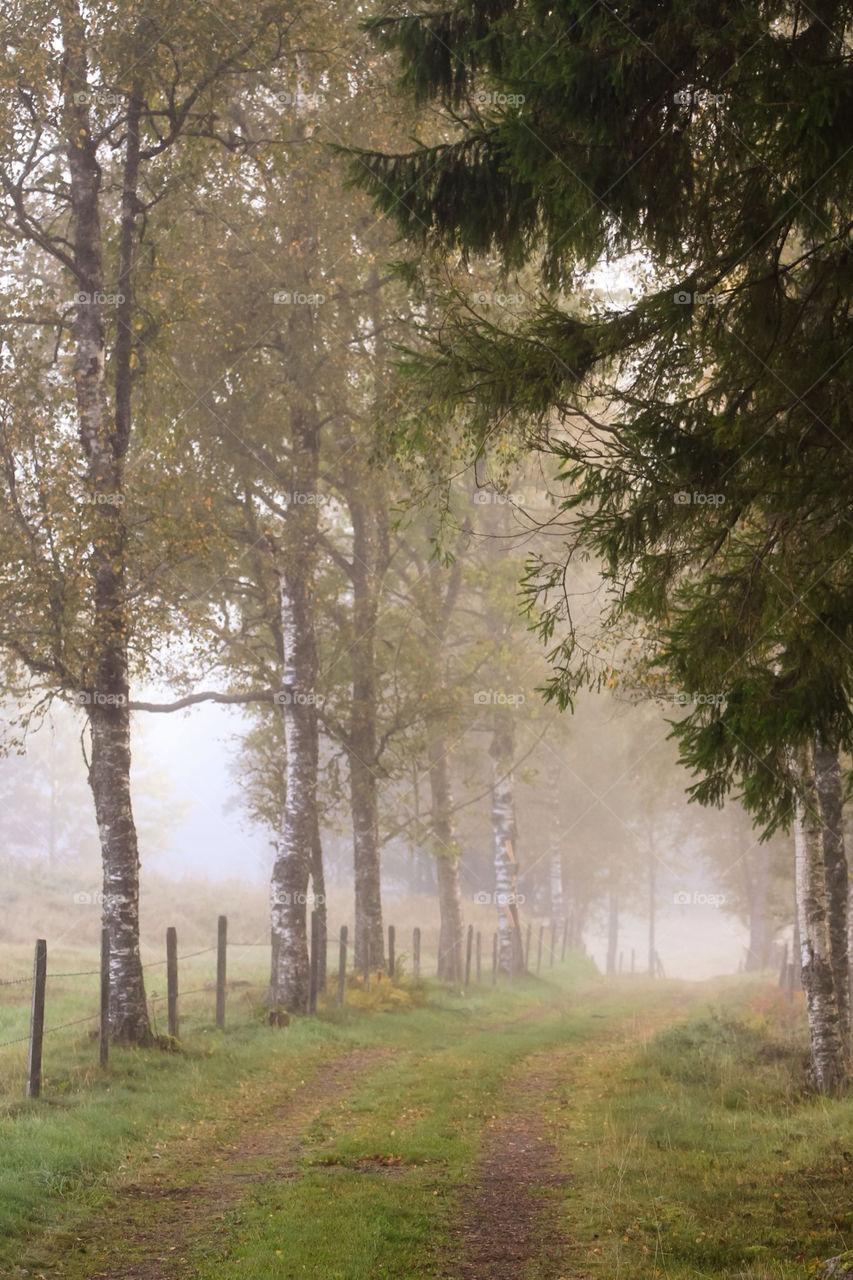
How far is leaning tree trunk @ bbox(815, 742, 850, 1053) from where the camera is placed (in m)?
15.4

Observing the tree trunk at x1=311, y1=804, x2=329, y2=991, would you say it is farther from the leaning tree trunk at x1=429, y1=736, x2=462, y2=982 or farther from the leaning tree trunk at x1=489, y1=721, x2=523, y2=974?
the leaning tree trunk at x1=489, y1=721, x2=523, y2=974

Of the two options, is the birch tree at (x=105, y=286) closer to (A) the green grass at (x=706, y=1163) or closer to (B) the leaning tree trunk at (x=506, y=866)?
(A) the green grass at (x=706, y=1163)

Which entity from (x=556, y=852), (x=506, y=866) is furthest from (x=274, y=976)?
(x=556, y=852)

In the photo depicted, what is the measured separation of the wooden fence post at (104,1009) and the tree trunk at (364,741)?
9787mm

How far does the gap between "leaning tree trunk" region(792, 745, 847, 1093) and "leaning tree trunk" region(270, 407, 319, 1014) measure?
907cm

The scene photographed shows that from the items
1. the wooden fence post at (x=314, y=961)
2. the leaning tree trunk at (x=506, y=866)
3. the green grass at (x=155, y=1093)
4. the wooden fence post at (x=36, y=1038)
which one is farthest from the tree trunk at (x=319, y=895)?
the leaning tree trunk at (x=506, y=866)

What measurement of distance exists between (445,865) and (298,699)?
12752mm

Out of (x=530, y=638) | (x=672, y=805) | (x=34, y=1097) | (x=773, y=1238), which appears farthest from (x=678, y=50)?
(x=672, y=805)

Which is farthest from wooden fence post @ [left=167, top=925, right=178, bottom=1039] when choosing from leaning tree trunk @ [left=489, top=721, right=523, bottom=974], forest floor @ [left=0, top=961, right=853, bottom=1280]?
leaning tree trunk @ [left=489, top=721, right=523, bottom=974]

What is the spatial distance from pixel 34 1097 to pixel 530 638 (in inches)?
916

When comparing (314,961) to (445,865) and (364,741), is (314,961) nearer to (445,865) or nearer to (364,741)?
(364,741)

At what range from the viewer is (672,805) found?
43656 millimetres

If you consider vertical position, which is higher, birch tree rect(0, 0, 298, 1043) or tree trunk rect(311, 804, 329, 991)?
birch tree rect(0, 0, 298, 1043)

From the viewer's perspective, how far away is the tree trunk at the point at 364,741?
75.8ft
